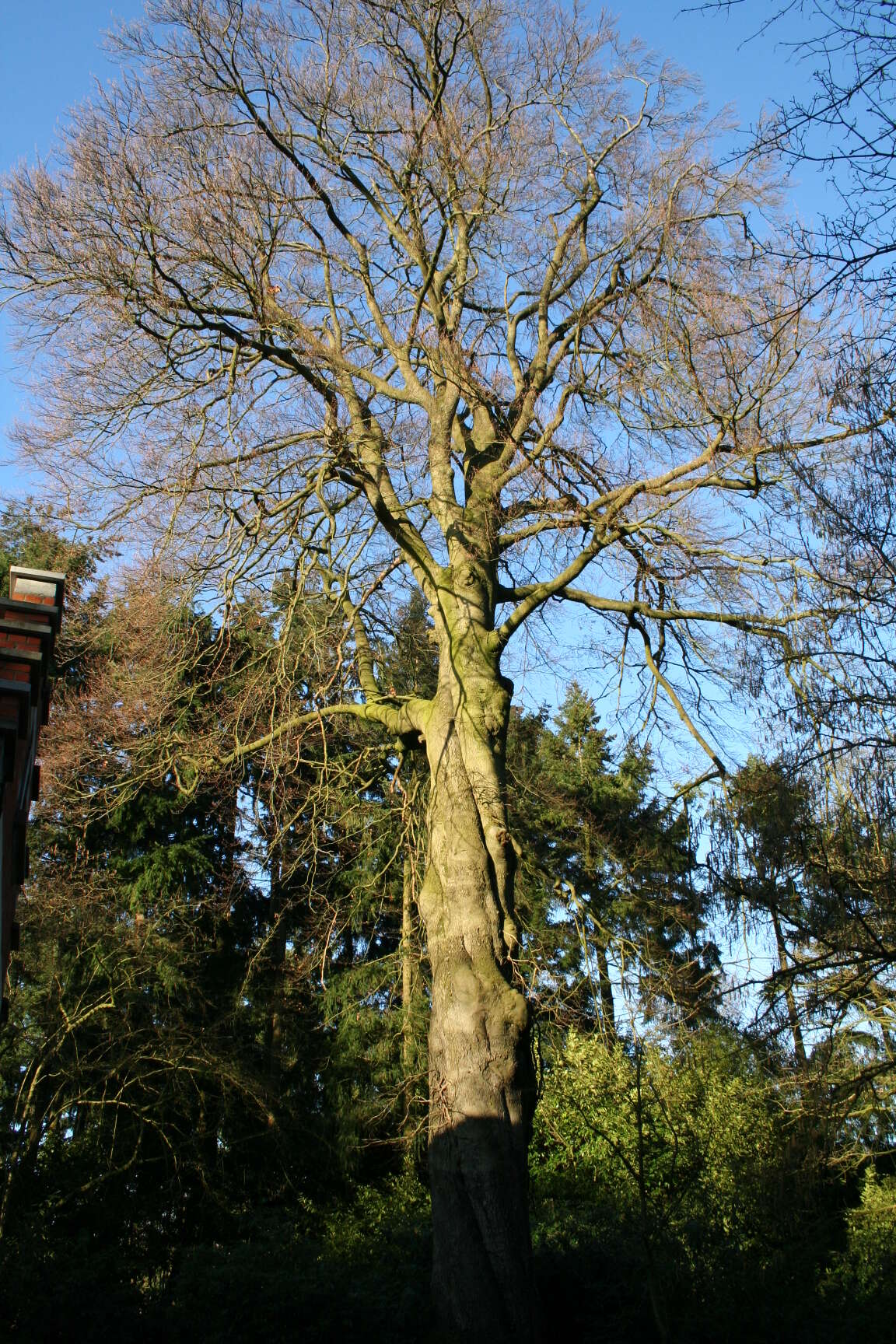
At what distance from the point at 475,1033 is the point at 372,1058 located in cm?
917

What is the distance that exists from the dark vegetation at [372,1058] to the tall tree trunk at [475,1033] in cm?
37

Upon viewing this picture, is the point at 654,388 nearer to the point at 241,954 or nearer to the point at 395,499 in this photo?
the point at 395,499

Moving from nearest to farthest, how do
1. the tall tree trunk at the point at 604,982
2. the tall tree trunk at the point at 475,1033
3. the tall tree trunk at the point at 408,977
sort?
the tall tree trunk at the point at 475,1033
the tall tree trunk at the point at 604,982
the tall tree trunk at the point at 408,977

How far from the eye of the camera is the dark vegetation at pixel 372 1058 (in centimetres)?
577

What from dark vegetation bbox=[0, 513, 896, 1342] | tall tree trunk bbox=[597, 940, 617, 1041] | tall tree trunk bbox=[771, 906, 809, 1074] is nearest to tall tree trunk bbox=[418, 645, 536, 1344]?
dark vegetation bbox=[0, 513, 896, 1342]

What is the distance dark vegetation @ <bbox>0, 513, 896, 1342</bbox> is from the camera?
577 centimetres

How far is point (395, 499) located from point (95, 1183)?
8.34m

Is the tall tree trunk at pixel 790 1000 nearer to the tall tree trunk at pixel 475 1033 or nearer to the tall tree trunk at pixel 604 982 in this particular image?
the tall tree trunk at pixel 604 982

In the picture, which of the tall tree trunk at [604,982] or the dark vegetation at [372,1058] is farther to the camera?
the tall tree trunk at [604,982]

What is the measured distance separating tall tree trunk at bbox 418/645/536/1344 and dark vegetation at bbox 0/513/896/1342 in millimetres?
366

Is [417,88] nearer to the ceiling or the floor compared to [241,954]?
nearer to the ceiling

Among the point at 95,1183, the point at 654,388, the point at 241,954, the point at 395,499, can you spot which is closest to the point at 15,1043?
the point at 95,1183

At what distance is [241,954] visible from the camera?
16.8 meters

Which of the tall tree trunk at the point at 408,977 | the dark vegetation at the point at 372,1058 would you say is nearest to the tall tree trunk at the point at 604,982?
the dark vegetation at the point at 372,1058
